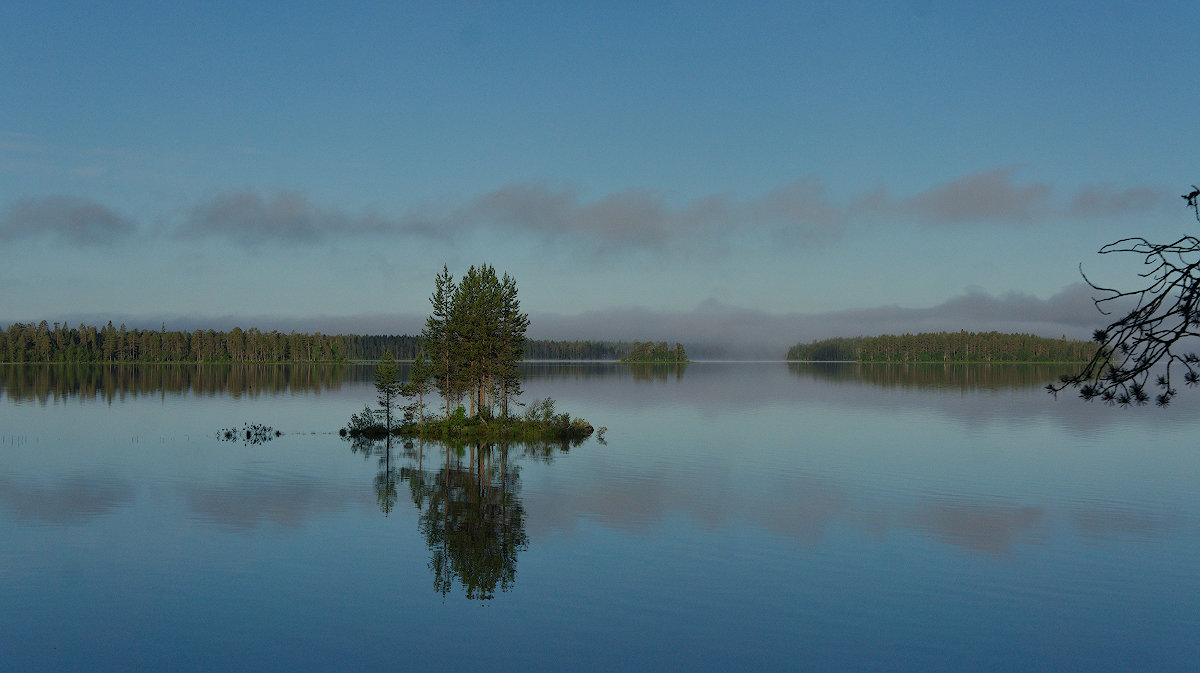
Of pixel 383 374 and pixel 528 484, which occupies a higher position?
pixel 383 374

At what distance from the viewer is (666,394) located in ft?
429

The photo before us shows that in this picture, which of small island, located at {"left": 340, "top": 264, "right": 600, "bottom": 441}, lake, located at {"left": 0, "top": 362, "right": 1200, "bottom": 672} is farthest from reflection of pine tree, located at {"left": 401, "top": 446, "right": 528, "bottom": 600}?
small island, located at {"left": 340, "top": 264, "right": 600, "bottom": 441}

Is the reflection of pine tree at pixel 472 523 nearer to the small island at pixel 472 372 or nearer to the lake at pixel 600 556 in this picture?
the lake at pixel 600 556

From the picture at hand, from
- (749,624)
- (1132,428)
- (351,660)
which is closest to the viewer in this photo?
(351,660)

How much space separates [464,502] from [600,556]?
41.3ft

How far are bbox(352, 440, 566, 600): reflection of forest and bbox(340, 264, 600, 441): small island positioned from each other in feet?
14.2

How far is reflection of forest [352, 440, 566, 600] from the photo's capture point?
28438 millimetres

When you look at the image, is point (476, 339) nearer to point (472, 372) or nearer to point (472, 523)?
point (472, 372)

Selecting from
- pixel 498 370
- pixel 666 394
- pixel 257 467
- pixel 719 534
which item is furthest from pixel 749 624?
pixel 666 394

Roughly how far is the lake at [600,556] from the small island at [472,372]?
24.3 feet

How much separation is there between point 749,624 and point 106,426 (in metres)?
70.7

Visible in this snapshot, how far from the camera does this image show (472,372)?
7069cm

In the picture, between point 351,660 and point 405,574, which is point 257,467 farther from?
point 351,660

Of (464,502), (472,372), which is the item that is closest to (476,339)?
(472,372)
